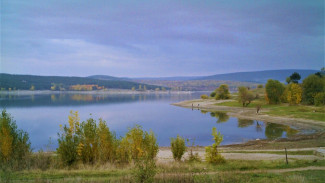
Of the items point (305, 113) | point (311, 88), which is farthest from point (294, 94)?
point (305, 113)

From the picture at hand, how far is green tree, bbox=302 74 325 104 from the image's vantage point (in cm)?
5641

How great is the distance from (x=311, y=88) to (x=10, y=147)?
59006mm

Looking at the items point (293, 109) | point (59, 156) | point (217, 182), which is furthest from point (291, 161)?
point (293, 109)

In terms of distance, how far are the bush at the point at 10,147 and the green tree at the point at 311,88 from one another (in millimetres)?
56919

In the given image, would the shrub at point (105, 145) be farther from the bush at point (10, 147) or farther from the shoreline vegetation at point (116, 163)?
the bush at point (10, 147)

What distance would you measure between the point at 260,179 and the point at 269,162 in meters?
4.42

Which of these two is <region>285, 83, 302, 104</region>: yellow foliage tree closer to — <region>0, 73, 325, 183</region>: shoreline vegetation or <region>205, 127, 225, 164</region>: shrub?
<region>0, 73, 325, 183</region>: shoreline vegetation

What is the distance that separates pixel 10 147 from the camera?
14586 millimetres

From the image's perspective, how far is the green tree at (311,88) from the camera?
56.4m

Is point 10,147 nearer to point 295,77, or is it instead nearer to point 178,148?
point 178,148

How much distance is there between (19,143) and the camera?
50.2ft

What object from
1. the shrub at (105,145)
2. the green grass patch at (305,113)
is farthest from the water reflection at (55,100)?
the green grass patch at (305,113)

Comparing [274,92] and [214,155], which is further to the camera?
[274,92]

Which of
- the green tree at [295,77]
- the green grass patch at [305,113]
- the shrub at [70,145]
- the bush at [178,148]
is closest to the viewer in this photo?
the shrub at [70,145]
